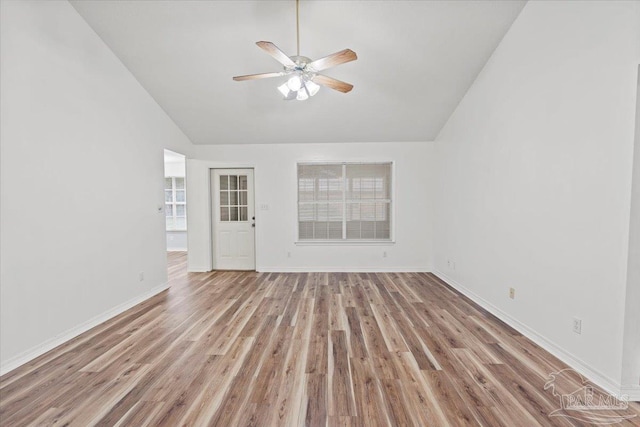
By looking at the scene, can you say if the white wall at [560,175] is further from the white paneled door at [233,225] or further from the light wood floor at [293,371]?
the white paneled door at [233,225]

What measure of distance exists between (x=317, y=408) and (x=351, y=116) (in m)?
3.98

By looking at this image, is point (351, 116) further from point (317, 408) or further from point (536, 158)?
point (317, 408)

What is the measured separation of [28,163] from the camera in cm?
241

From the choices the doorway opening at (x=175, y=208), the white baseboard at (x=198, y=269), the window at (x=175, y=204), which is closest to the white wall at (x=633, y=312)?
the white baseboard at (x=198, y=269)

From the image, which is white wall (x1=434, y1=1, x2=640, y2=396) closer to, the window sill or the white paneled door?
the window sill

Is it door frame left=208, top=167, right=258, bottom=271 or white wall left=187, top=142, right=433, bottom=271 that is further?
door frame left=208, top=167, right=258, bottom=271

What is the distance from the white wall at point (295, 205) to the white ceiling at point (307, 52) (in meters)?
0.60

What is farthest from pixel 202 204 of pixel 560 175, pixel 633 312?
pixel 633 312

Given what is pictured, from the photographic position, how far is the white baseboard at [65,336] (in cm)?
225

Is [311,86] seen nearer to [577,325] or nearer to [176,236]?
[577,325]

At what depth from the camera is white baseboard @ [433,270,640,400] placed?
194 cm

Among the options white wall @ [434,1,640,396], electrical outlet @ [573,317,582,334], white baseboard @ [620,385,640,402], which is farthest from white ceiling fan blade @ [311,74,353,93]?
white baseboard @ [620,385,640,402]

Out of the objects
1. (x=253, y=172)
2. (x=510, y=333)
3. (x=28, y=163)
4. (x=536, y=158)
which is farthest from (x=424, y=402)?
(x=253, y=172)

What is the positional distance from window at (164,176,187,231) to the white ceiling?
399 cm
